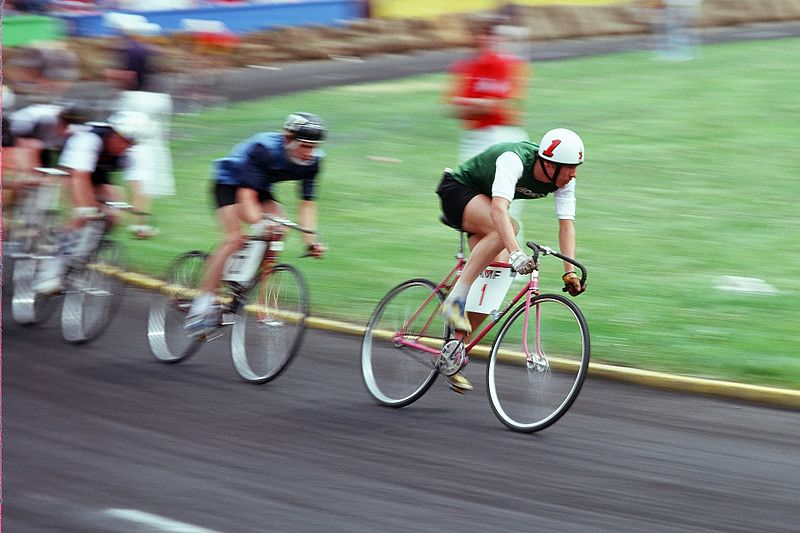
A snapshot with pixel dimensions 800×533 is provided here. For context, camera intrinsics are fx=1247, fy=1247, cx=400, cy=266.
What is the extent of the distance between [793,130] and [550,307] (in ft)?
38.1

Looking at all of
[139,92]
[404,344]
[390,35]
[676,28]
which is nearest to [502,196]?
[404,344]

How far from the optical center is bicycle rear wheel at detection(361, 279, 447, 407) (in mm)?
8266

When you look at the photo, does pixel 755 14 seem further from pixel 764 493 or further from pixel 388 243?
pixel 764 493

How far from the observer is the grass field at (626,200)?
9.81 m

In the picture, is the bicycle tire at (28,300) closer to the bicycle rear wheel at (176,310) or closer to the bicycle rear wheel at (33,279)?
the bicycle rear wheel at (33,279)

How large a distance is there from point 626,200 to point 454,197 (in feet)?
21.8

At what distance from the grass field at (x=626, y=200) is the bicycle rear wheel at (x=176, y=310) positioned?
1.59m

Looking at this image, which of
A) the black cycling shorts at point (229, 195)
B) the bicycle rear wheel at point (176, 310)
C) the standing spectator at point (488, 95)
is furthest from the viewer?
the standing spectator at point (488, 95)

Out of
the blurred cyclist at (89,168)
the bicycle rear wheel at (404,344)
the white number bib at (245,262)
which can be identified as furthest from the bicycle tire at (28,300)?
the bicycle rear wheel at (404,344)

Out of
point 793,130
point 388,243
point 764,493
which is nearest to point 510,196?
point 764,493

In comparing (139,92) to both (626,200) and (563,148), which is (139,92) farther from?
(563,148)

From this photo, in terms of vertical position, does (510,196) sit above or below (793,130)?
above

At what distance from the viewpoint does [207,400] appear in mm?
8547

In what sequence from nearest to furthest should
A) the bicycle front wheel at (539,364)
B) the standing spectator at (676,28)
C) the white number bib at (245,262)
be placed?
the bicycle front wheel at (539,364)
the white number bib at (245,262)
the standing spectator at (676,28)
